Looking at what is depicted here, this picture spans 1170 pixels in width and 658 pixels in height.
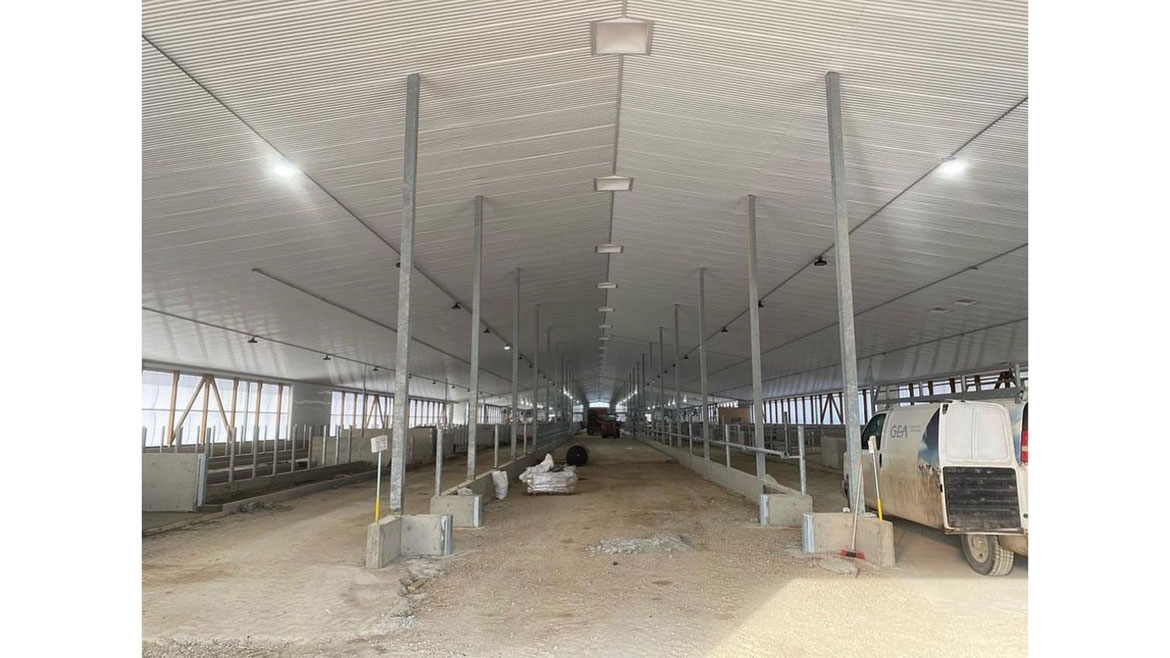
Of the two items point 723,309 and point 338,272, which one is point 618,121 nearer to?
point 338,272

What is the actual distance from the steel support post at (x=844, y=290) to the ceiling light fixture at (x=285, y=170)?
7.94 m

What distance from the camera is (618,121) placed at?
35.5ft

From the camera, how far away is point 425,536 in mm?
8367

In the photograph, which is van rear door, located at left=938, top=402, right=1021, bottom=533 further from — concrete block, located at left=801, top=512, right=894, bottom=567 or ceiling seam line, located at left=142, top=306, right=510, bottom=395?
ceiling seam line, located at left=142, top=306, right=510, bottom=395

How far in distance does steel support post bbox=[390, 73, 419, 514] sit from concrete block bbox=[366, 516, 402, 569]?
1.08ft

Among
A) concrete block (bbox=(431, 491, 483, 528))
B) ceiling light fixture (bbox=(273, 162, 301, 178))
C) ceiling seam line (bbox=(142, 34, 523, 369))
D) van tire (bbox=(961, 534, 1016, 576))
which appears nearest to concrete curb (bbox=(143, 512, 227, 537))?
concrete block (bbox=(431, 491, 483, 528))

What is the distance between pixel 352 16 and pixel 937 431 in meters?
8.00

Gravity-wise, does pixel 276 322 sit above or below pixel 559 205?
below

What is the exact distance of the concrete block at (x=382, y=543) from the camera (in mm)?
7523

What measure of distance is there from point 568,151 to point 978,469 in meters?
7.91

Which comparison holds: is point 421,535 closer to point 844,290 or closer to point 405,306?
point 405,306

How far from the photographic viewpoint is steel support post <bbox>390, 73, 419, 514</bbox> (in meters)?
8.39

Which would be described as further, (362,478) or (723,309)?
(723,309)

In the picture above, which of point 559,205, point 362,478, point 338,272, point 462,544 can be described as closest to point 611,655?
point 462,544
